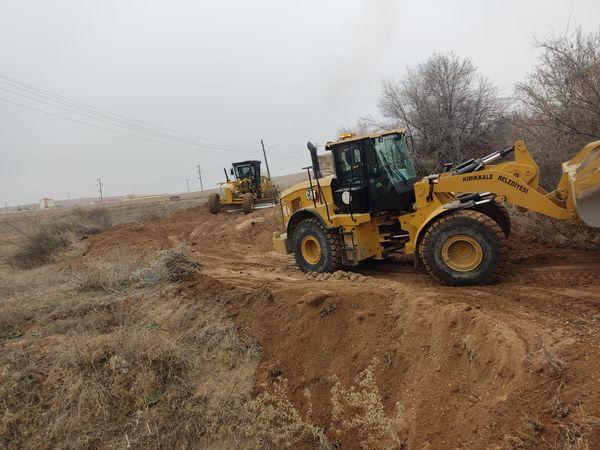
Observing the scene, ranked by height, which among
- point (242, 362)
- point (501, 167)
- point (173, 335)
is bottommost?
point (242, 362)

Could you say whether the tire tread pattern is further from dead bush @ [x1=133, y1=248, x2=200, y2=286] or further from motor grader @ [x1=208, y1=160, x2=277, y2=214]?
motor grader @ [x1=208, y1=160, x2=277, y2=214]

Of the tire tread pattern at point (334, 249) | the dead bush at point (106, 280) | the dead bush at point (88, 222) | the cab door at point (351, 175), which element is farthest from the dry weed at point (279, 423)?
the dead bush at point (88, 222)

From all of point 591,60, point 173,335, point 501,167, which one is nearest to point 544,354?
point 501,167

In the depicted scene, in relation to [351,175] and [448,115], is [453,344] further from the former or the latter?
[448,115]

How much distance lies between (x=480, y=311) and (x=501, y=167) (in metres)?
2.44

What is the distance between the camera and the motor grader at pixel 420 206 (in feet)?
18.0

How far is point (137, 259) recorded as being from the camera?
10.8 meters

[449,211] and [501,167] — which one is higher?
[501,167]

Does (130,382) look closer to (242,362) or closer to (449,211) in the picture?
(242,362)

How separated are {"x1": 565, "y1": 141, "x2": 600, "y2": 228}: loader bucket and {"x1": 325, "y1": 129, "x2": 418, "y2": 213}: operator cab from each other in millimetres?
2565

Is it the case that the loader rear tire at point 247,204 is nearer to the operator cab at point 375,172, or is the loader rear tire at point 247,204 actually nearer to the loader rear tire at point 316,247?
the loader rear tire at point 316,247

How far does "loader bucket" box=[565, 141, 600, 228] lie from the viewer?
484cm

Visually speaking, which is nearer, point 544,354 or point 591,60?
point 544,354

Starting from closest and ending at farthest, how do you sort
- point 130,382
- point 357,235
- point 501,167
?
point 130,382, point 501,167, point 357,235
